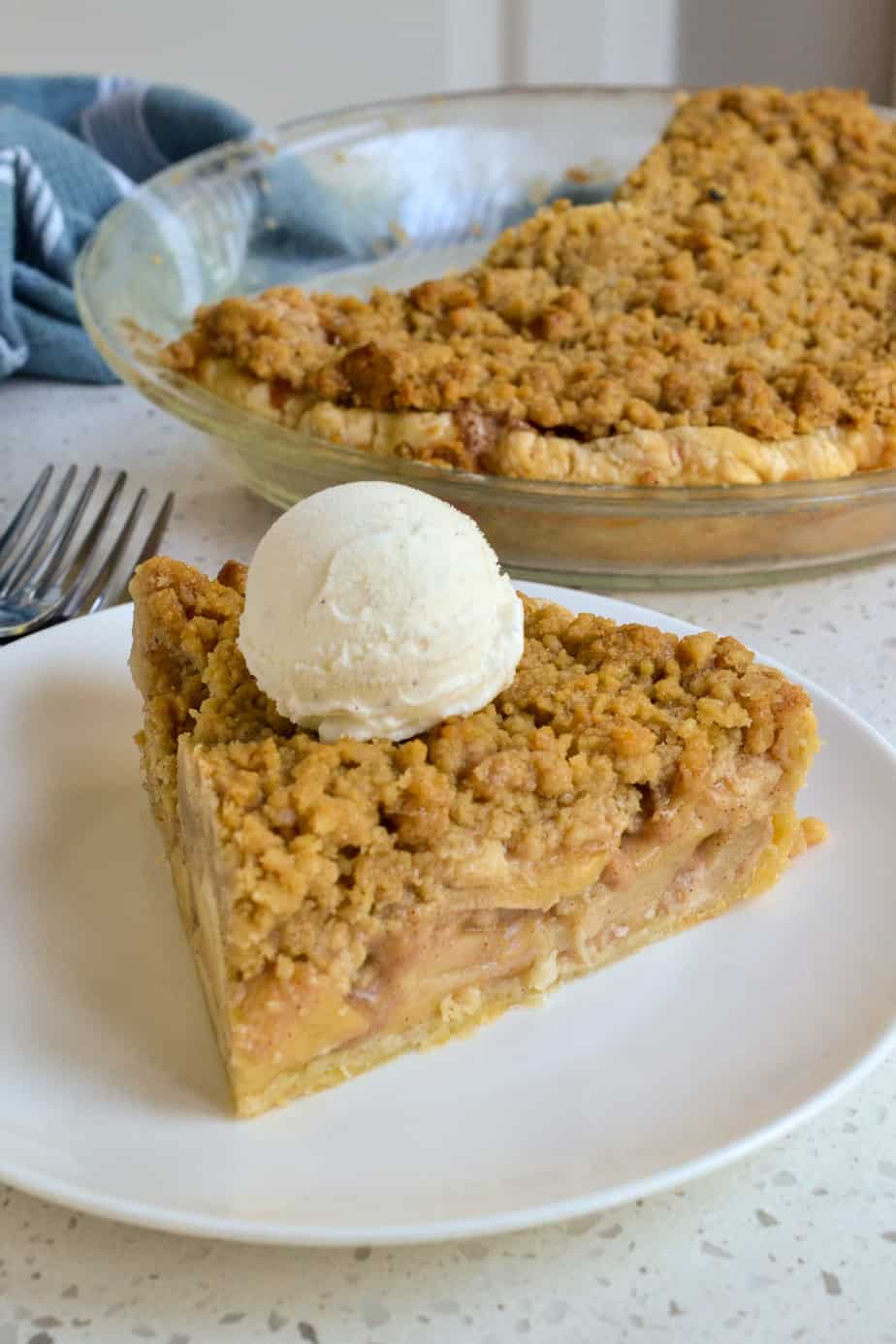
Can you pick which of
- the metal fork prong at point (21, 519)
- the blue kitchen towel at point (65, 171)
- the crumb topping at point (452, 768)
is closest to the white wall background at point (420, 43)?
the blue kitchen towel at point (65, 171)

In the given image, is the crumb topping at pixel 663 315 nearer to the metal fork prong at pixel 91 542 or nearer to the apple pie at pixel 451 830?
the metal fork prong at pixel 91 542

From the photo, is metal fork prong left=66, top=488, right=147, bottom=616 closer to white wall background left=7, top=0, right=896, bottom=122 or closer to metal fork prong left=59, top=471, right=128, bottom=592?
metal fork prong left=59, top=471, right=128, bottom=592

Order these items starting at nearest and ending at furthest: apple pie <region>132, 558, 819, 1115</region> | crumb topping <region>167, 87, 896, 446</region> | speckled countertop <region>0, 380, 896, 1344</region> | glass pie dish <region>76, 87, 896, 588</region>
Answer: speckled countertop <region>0, 380, 896, 1344</region>, apple pie <region>132, 558, 819, 1115</region>, glass pie dish <region>76, 87, 896, 588</region>, crumb topping <region>167, 87, 896, 446</region>

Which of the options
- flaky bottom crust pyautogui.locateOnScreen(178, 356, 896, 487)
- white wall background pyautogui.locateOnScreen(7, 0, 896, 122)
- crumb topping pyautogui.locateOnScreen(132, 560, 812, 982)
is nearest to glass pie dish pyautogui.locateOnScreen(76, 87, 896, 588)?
flaky bottom crust pyautogui.locateOnScreen(178, 356, 896, 487)

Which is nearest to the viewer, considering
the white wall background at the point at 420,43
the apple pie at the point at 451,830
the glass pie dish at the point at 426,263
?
the apple pie at the point at 451,830

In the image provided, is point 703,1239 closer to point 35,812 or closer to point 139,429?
point 35,812

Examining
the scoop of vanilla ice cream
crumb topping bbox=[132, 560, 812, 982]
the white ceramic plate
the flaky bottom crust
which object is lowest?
the white ceramic plate
